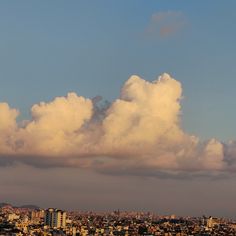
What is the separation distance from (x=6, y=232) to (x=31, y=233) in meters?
10.4

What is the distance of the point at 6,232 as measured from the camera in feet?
629

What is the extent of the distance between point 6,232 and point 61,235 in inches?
744

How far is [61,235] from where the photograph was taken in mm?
198875

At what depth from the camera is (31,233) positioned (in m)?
199

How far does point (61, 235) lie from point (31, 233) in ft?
33.6
